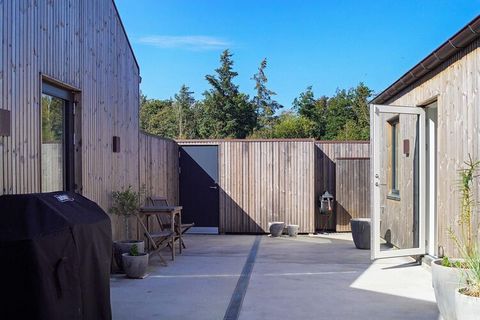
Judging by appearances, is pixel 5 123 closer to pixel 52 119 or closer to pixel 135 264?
pixel 52 119

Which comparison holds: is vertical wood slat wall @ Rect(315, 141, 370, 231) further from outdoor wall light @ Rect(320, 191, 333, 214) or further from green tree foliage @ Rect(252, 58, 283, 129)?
green tree foliage @ Rect(252, 58, 283, 129)

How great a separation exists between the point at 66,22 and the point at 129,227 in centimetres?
310

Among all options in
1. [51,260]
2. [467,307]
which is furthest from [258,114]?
[51,260]

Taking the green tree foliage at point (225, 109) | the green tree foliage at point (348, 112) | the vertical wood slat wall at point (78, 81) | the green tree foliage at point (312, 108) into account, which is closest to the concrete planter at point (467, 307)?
the vertical wood slat wall at point (78, 81)

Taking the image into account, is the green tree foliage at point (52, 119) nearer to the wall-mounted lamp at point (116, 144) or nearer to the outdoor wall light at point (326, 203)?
the wall-mounted lamp at point (116, 144)

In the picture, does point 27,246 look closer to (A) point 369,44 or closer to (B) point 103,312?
(B) point 103,312

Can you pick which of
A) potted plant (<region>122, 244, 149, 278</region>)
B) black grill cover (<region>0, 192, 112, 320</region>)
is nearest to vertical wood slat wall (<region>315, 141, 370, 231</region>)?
potted plant (<region>122, 244, 149, 278</region>)

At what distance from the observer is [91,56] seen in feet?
17.9

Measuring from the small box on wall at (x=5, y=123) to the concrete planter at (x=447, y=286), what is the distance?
3601 mm

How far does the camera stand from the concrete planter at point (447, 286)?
358 cm

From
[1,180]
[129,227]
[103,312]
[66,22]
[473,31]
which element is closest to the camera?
[103,312]

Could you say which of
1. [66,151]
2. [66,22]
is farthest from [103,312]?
[66,22]

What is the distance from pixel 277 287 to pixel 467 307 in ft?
7.62

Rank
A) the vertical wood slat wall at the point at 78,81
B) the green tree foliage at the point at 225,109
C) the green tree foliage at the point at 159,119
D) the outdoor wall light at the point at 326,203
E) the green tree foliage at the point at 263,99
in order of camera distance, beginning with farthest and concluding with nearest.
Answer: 1. the green tree foliage at the point at 159,119
2. the green tree foliage at the point at 263,99
3. the green tree foliage at the point at 225,109
4. the outdoor wall light at the point at 326,203
5. the vertical wood slat wall at the point at 78,81
